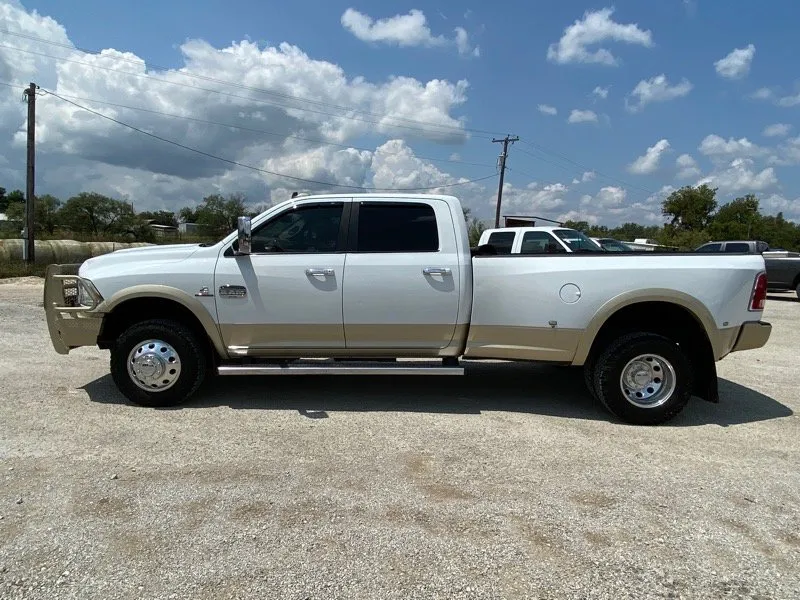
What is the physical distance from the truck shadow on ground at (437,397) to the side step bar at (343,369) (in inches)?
16.4

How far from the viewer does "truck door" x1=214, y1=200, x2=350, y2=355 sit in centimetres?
487

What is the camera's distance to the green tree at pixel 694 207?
6500 centimetres

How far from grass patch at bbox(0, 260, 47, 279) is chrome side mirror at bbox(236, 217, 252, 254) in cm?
1790

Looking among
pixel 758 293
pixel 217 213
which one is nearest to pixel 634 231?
pixel 217 213

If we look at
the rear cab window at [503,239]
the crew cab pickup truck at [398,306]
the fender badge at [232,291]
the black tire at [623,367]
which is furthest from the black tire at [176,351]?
the rear cab window at [503,239]

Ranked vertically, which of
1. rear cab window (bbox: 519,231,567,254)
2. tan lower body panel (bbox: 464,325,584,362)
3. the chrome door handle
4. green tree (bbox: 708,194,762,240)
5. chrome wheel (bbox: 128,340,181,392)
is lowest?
chrome wheel (bbox: 128,340,181,392)

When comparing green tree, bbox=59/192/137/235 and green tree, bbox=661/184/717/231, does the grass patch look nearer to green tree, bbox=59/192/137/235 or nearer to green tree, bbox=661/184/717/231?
green tree, bbox=59/192/137/235

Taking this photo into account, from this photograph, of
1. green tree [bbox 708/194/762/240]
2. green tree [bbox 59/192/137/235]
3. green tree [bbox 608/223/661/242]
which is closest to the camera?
green tree [bbox 59/192/137/235]

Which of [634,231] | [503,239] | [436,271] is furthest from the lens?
[634,231]

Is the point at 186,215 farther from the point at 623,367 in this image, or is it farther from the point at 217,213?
the point at 623,367

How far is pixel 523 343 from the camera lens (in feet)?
16.3

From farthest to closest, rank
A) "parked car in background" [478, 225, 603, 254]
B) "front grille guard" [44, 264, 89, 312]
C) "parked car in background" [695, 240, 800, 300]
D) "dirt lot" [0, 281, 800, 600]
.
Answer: "parked car in background" [695, 240, 800, 300], "parked car in background" [478, 225, 603, 254], "front grille guard" [44, 264, 89, 312], "dirt lot" [0, 281, 800, 600]

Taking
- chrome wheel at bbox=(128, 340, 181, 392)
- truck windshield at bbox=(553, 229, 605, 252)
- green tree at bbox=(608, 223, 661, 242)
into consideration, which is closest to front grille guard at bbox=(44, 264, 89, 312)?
chrome wheel at bbox=(128, 340, 181, 392)

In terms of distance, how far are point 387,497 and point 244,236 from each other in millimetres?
2574
